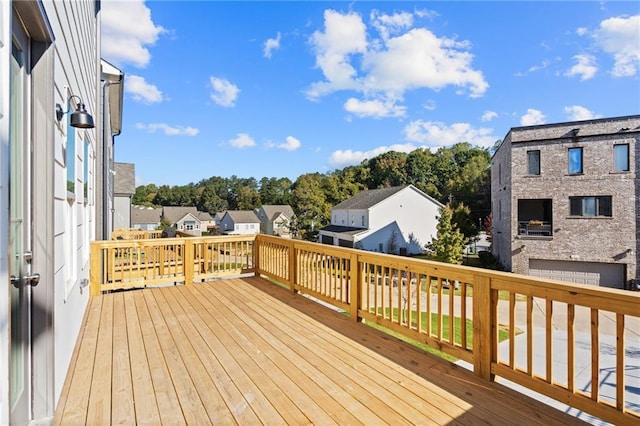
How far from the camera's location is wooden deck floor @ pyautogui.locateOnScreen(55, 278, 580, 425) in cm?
206

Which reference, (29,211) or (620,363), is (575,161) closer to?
(620,363)

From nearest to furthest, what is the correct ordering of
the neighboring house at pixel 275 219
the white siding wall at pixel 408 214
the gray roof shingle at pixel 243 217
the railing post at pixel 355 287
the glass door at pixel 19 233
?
the glass door at pixel 19 233 < the railing post at pixel 355 287 < the white siding wall at pixel 408 214 < the neighboring house at pixel 275 219 < the gray roof shingle at pixel 243 217

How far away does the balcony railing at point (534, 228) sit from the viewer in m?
15.7

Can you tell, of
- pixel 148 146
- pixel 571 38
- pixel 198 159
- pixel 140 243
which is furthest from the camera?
pixel 198 159

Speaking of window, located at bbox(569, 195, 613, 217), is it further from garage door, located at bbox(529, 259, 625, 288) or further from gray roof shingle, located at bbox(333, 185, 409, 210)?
gray roof shingle, located at bbox(333, 185, 409, 210)

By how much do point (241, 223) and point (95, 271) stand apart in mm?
40432

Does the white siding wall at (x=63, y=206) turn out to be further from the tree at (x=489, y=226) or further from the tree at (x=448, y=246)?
the tree at (x=489, y=226)

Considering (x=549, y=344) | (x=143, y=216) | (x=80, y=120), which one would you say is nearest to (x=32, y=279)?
(x=80, y=120)

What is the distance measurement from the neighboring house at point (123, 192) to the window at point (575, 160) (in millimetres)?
23577

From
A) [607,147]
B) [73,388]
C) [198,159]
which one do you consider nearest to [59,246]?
[73,388]

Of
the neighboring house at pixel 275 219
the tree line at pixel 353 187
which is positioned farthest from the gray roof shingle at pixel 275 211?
the tree line at pixel 353 187

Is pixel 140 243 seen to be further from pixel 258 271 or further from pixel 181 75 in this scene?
pixel 181 75

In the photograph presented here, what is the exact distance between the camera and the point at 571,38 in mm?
15031

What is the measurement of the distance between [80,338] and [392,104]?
111 ft
